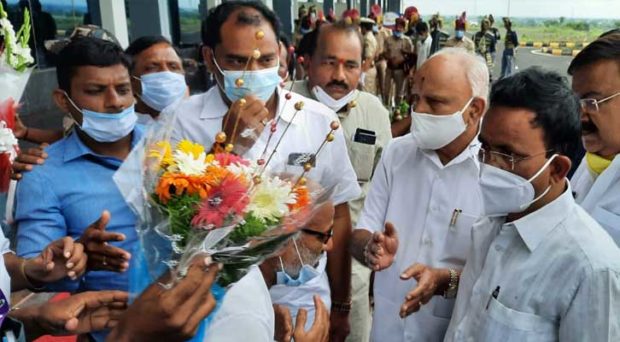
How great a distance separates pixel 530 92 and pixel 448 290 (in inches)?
32.6

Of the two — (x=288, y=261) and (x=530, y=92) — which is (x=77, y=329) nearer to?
(x=288, y=261)

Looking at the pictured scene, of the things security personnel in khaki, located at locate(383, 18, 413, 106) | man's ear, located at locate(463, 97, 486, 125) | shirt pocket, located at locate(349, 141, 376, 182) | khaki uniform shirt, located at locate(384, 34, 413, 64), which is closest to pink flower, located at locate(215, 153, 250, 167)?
man's ear, located at locate(463, 97, 486, 125)

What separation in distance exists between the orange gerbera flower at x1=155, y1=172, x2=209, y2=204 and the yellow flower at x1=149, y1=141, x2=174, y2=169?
65 mm

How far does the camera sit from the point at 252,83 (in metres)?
2.15

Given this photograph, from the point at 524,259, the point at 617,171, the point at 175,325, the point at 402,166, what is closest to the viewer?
the point at 175,325

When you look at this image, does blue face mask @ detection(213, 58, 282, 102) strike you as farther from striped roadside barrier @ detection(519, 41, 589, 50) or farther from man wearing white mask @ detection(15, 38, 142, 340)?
striped roadside barrier @ detection(519, 41, 589, 50)

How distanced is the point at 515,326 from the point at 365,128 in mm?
1683

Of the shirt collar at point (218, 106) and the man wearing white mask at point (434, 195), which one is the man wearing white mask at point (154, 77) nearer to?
the shirt collar at point (218, 106)

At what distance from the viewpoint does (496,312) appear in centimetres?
160

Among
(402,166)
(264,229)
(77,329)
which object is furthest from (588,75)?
(77,329)

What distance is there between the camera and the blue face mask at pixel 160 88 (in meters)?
3.30

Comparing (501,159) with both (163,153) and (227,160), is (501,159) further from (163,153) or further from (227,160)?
(163,153)

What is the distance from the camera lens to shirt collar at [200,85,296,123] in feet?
7.30

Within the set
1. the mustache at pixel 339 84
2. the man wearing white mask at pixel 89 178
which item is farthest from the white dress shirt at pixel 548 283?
the mustache at pixel 339 84
